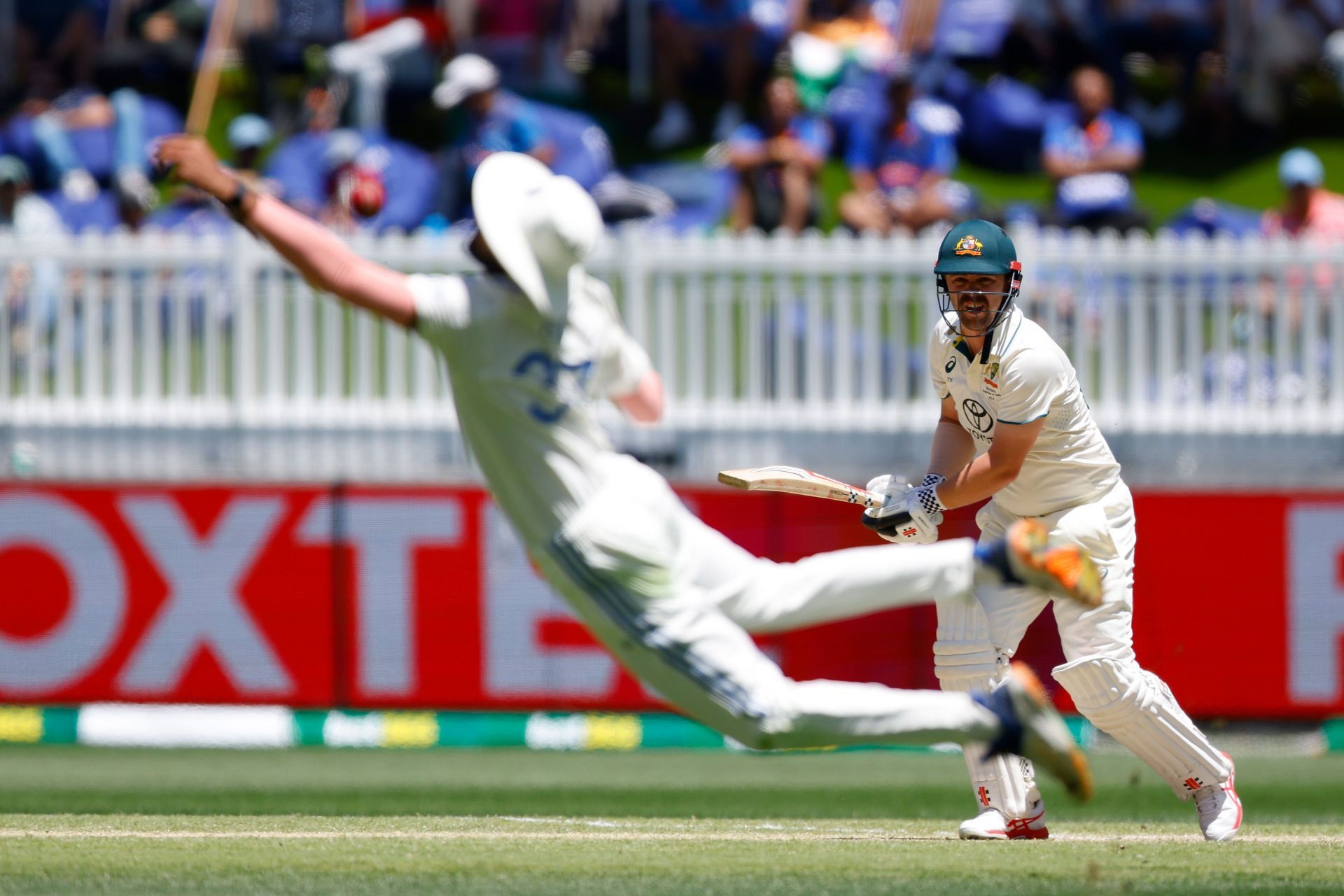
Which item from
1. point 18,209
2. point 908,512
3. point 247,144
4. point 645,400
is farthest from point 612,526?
point 247,144

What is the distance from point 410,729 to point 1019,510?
15.1 feet

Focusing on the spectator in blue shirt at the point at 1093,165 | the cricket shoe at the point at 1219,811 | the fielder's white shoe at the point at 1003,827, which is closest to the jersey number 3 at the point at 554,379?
the fielder's white shoe at the point at 1003,827

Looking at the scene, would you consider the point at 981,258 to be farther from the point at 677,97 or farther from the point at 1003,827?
the point at 677,97

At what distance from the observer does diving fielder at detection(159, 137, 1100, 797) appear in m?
4.65

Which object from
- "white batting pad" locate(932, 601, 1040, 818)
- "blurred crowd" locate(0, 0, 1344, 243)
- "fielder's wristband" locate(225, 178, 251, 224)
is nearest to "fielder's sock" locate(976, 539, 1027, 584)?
"white batting pad" locate(932, 601, 1040, 818)

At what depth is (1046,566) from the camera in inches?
195

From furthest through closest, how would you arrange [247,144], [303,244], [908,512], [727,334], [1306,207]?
1. [247,144]
2. [1306,207]
3. [727,334]
4. [908,512]
5. [303,244]

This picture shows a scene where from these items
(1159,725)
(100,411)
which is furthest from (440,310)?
(100,411)

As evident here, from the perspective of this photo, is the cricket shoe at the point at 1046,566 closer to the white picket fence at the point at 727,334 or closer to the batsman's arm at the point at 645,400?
the batsman's arm at the point at 645,400

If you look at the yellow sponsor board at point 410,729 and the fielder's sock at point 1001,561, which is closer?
the fielder's sock at point 1001,561

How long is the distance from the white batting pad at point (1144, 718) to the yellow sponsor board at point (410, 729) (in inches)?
177

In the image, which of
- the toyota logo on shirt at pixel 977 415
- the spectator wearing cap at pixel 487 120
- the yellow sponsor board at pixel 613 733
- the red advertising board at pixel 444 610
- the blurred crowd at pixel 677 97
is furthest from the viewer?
the blurred crowd at pixel 677 97

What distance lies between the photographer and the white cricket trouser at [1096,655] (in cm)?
610

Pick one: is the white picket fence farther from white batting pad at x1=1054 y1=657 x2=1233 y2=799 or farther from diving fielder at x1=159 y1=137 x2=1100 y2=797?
diving fielder at x1=159 y1=137 x2=1100 y2=797
